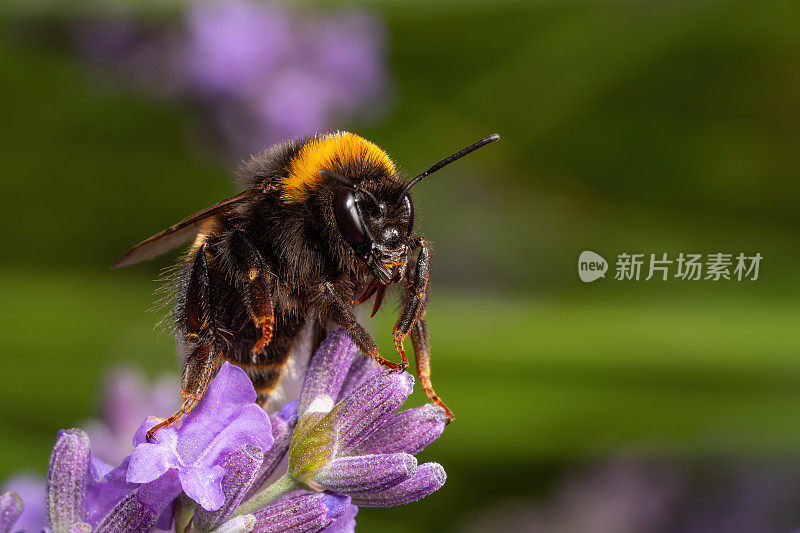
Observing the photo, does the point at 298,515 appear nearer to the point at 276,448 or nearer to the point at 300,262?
the point at 276,448

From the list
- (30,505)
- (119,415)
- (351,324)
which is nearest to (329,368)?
(351,324)

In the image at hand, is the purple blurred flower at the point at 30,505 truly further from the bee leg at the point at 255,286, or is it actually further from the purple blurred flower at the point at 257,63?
the purple blurred flower at the point at 257,63

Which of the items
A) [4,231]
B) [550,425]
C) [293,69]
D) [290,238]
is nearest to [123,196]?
[4,231]

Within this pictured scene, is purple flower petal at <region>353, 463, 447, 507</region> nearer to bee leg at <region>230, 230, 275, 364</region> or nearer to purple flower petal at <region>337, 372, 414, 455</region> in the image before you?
purple flower petal at <region>337, 372, 414, 455</region>

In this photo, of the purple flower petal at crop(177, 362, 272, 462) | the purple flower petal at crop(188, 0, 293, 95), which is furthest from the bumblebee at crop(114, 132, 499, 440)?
the purple flower petal at crop(188, 0, 293, 95)

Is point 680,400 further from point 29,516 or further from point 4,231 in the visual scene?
point 4,231
